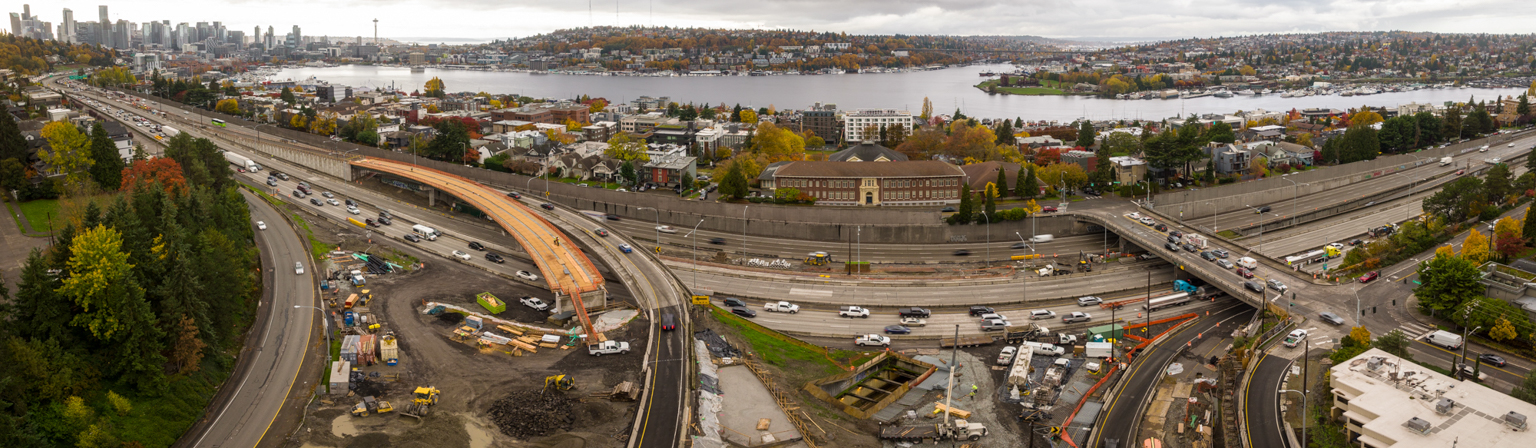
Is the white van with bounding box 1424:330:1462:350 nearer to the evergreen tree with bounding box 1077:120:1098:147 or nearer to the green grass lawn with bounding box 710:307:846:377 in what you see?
the green grass lawn with bounding box 710:307:846:377

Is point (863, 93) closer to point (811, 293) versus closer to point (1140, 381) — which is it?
point (811, 293)

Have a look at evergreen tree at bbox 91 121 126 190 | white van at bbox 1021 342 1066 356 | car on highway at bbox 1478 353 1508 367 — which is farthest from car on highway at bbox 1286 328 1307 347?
evergreen tree at bbox 91 121 126 190

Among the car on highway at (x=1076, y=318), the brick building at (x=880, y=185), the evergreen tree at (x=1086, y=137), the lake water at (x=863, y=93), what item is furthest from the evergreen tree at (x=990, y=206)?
the lake water at (x=863, y=93)

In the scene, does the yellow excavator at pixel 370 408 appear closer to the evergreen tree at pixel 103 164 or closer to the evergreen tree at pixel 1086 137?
the evergreen tree at pixel 103 164

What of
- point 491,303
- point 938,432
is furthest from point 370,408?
point 938,432

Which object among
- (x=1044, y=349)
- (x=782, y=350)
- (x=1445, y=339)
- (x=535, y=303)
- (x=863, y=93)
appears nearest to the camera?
(x=1445, y=339)
